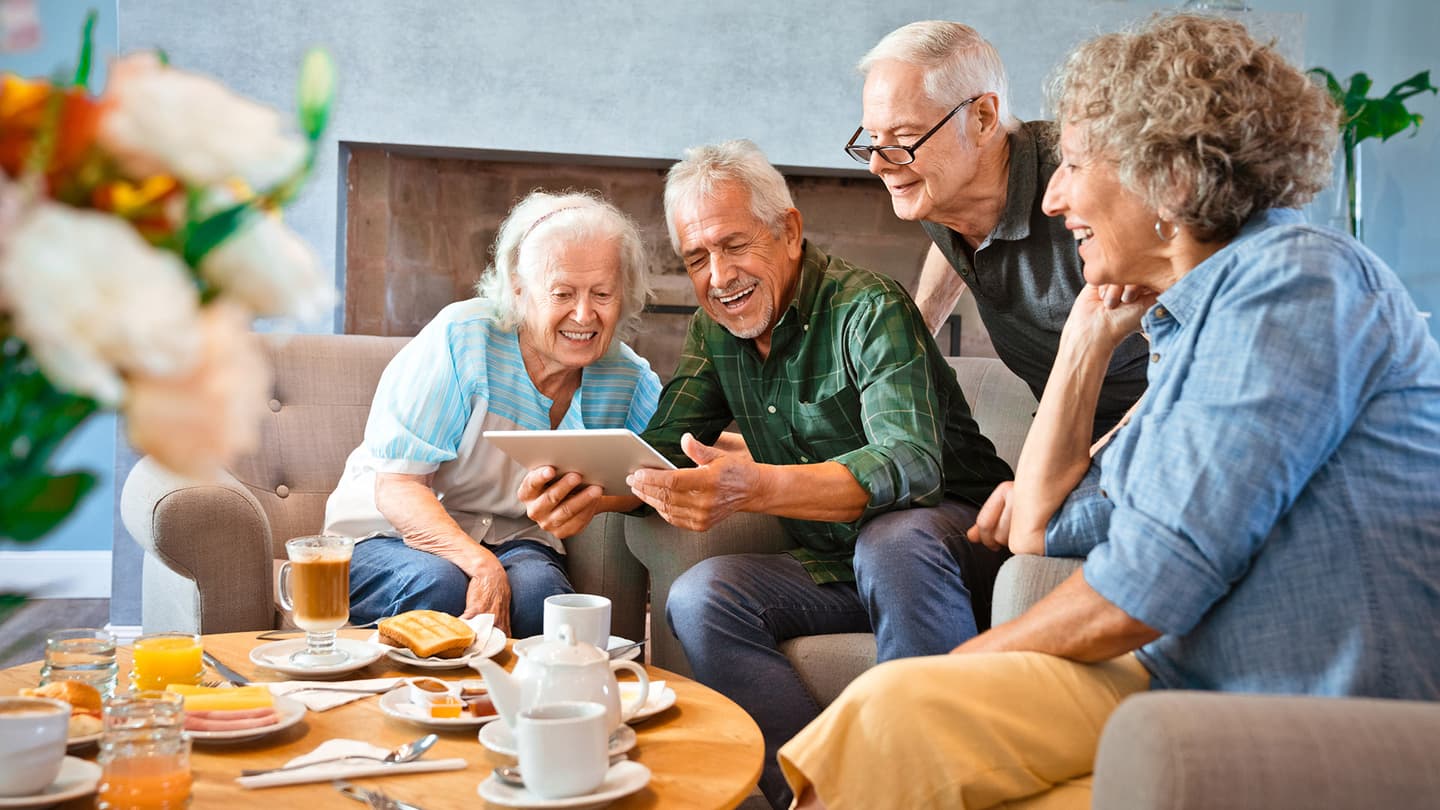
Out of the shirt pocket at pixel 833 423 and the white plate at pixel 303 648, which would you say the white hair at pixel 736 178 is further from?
the white plate at pixel 303 648

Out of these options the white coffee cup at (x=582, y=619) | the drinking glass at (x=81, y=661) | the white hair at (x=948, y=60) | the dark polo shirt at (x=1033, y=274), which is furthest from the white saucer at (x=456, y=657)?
the white hair at (x=948, y=60)

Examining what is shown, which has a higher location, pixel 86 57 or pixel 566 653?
pixel 86 57

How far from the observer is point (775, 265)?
7.00 ft

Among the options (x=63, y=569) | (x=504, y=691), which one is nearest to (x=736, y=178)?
(x=504, y=691)

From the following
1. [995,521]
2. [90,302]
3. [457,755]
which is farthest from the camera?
[995,521]

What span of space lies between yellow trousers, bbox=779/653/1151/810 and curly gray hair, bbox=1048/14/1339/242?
0.51 meters

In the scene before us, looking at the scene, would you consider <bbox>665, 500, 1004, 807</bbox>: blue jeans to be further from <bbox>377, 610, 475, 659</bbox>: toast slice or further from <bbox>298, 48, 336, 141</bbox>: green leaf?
<bbox>298, 48, 336, 141</bbox>: green leaf

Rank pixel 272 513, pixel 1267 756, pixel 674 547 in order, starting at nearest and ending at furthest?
pixel 1267 756, pixel 674 547, pixel 272 513

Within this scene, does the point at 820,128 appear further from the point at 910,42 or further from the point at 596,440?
the point at 596,440

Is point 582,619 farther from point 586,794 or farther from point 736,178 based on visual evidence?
point 736,178

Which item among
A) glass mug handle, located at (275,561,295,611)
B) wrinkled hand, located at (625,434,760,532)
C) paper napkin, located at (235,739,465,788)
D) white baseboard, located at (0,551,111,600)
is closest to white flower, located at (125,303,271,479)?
paper napkin, located at (235,739,465,788)

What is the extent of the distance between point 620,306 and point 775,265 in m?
0.35

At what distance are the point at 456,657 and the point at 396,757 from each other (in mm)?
391

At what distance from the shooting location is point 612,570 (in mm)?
2305
